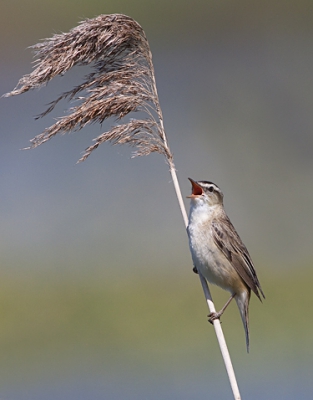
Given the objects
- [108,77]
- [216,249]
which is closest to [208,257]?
[216,249]

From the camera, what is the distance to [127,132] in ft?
6.99

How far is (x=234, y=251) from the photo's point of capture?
263cm

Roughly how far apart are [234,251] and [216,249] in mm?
103

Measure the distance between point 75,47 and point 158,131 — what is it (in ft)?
1.53

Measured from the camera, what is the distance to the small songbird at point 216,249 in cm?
256

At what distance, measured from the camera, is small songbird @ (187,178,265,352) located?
256 cm

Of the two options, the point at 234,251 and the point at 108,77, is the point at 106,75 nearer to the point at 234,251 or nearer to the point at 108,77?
the point at 108,77

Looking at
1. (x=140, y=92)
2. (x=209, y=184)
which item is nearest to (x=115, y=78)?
(x=140, y=92)

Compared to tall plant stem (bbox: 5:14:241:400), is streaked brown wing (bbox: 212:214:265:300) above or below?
below

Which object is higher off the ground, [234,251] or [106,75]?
[106,75]

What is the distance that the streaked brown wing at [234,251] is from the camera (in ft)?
8.55

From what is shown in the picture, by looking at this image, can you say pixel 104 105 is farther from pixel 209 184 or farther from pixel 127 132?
pixel 209 184

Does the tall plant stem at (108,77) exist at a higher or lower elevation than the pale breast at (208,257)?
higher

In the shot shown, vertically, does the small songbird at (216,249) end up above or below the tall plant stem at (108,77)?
below
